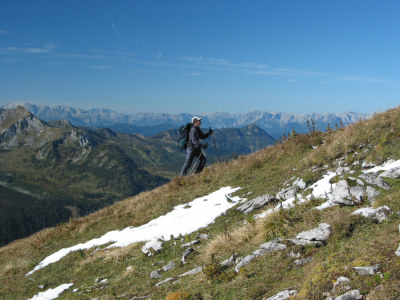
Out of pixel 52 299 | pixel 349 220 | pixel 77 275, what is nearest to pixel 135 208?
pixel 77 275

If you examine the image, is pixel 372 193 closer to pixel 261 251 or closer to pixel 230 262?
pixel 261 251

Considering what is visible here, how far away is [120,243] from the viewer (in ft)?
44.5

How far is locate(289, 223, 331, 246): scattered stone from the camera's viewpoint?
655cm

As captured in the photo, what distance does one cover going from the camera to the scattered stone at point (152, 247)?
10.9 metres

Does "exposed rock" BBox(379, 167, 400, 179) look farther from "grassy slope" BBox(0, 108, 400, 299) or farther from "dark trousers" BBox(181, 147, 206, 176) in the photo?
"dark trousers" BBox(181, 147, 206, 176)

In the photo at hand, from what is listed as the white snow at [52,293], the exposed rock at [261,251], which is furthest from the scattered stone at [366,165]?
the white snow at [52,293]

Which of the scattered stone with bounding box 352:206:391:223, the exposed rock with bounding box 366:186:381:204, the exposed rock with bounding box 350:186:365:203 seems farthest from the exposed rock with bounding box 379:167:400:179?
the scattered stone with bounding box 352:206:391:223

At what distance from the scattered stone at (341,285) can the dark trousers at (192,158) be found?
49.5ft

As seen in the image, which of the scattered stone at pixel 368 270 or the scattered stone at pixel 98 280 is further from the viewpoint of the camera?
the scattered stone at pixel 98 280

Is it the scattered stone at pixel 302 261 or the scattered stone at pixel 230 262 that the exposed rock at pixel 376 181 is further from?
the scattered stone at pixel 230 262

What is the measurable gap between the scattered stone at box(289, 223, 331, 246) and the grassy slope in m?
0.14

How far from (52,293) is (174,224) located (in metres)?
5.37

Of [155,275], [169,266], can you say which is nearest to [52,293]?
[155,275]

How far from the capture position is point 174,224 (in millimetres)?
13641
